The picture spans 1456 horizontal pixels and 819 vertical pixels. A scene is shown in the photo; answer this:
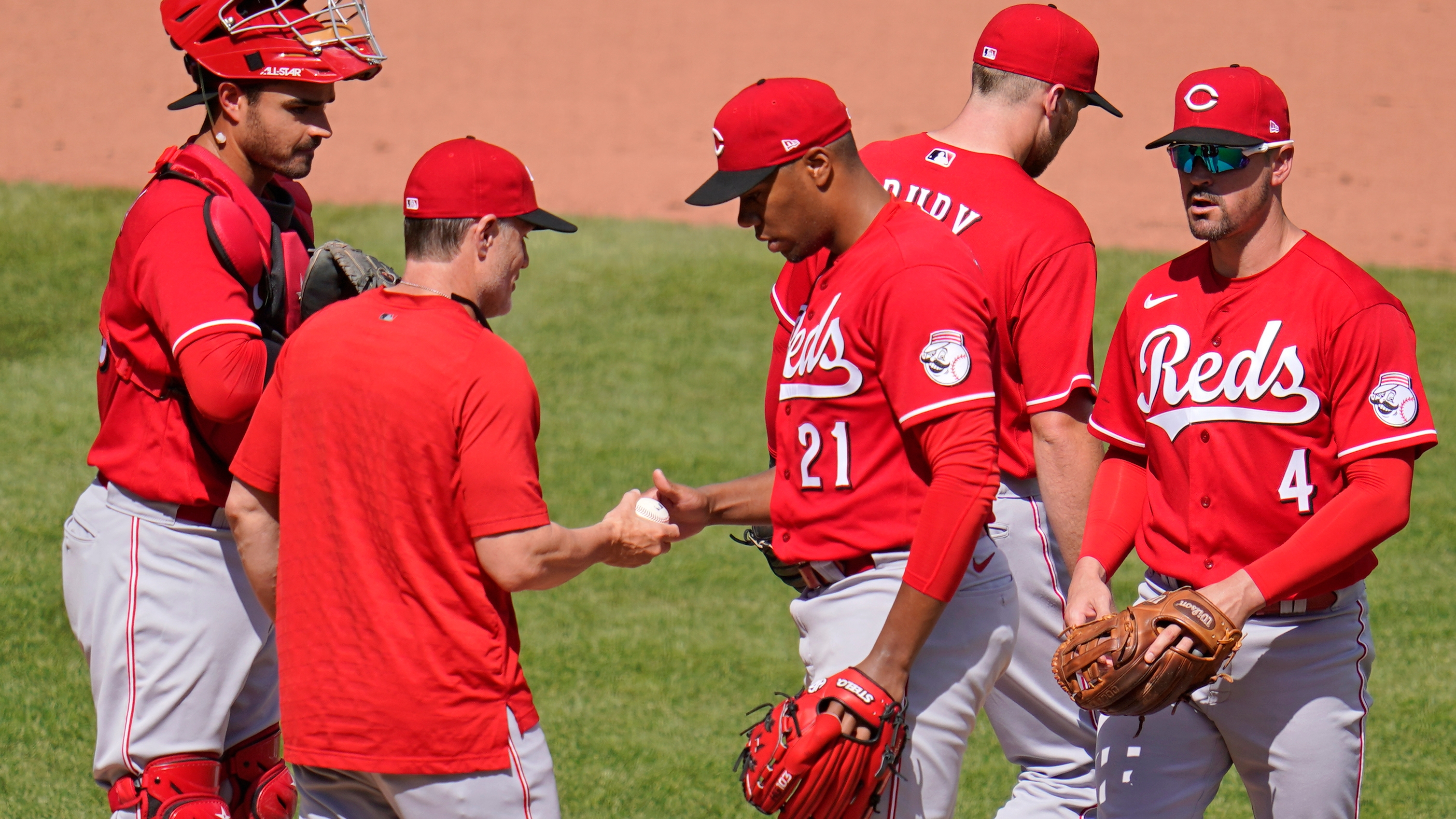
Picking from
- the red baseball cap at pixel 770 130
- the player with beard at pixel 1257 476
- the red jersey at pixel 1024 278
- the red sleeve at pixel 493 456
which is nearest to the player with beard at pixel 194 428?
the red sleeve at pixel 493 456

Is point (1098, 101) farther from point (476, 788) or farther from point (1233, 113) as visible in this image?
point (476, 788)

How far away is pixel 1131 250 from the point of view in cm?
1423

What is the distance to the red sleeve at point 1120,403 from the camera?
3.78 m

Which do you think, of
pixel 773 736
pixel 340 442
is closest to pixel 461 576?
pixel 340 442

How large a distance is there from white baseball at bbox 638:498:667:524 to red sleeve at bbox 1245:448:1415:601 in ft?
4.39

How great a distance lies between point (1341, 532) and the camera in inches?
129

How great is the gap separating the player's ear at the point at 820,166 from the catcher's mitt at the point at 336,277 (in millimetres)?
1126

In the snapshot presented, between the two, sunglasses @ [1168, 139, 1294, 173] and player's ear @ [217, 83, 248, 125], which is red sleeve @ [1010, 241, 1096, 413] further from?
player's ear @ [217, 83, 248, 125]

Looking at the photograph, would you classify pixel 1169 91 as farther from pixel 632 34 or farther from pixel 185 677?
pixel 185 677

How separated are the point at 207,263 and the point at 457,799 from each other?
1460mm

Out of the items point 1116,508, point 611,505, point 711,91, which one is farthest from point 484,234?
point 711,91

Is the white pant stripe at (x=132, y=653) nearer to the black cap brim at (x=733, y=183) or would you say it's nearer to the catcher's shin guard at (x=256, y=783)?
the catcher's shin guard at (x=256, y=783)

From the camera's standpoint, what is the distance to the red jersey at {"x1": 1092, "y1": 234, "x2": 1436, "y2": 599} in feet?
11.1

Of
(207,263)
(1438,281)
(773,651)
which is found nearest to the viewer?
(207,263)
